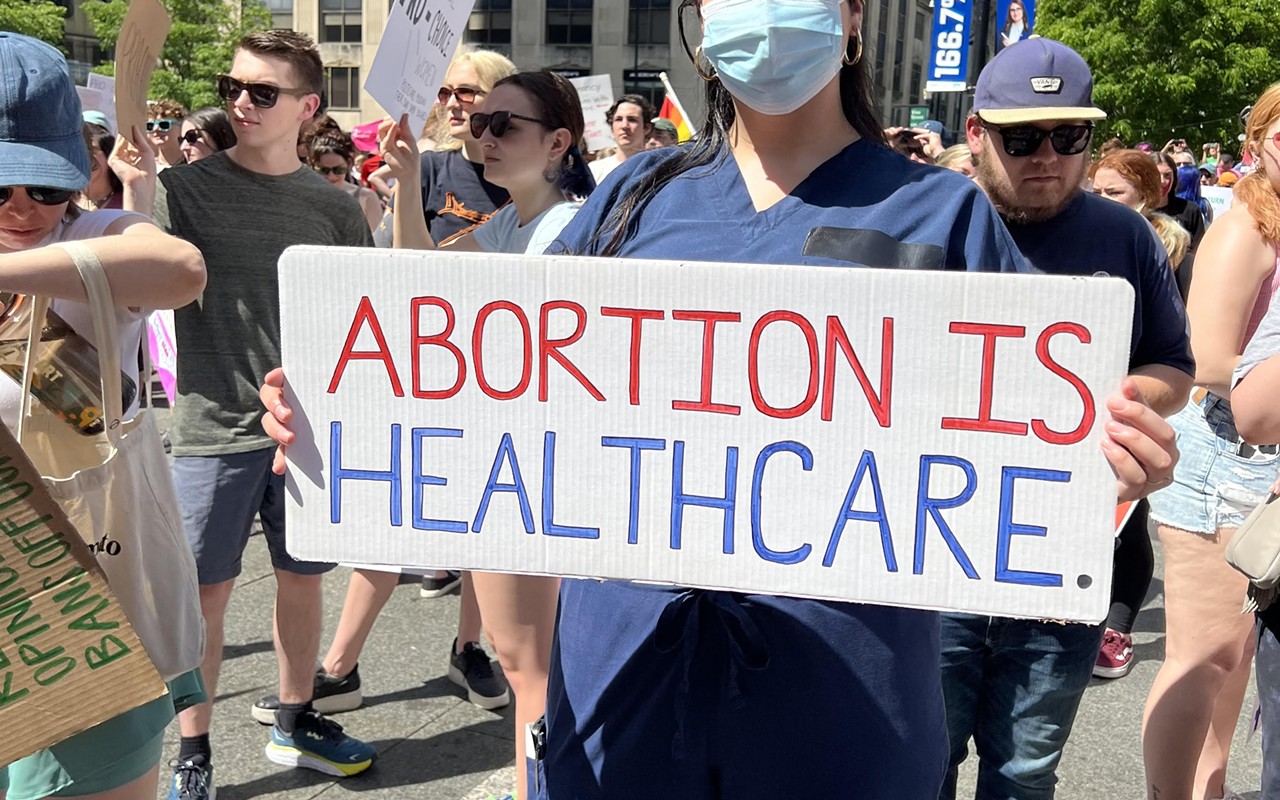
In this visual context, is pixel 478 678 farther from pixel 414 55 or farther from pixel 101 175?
pixel 101 175

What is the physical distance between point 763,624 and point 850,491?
0.78 feet

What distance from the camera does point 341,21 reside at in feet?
173

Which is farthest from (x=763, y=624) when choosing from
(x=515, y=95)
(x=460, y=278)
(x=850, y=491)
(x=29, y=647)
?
(x=515, y=95)

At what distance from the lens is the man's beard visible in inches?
106

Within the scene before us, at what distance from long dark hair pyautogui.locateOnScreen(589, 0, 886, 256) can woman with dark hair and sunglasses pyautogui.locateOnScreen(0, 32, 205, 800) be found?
0.80m

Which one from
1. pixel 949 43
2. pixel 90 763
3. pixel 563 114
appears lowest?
pixel 90 763

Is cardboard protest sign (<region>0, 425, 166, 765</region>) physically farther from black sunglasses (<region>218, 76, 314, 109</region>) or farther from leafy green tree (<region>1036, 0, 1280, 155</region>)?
leafy green tree (<region>1036, 0, 1280, 155</region>)

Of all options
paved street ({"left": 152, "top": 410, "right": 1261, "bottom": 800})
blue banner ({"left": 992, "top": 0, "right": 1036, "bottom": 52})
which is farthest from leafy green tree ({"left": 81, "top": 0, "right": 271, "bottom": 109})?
paved street ({"left": 152, "top": 410, "right": 1261, "bottom": 800})

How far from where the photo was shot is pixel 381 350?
1.64m

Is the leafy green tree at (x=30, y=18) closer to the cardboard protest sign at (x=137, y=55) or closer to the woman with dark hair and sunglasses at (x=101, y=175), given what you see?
the woman with dark hair and sunglasses at (x=101, y=175)

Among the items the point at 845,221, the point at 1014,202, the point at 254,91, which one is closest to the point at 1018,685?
the point at 1014,202

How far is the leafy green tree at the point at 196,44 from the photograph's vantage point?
39312mm

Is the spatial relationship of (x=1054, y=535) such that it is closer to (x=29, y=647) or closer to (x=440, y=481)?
(x=440, y=481)

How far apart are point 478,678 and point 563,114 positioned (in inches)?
74.8
